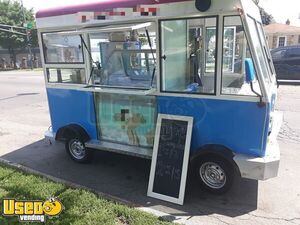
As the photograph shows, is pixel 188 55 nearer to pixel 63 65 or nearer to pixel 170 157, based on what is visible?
pixel 170 157

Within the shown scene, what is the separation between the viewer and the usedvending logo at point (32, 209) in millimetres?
3512

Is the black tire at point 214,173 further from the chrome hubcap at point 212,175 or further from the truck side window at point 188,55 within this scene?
the truck side window at point 188,55

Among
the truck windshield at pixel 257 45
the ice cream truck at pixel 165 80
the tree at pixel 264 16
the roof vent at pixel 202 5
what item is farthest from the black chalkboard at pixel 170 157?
the tree at pixel 264 16

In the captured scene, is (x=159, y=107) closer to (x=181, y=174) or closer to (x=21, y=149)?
(x=181, y=174)

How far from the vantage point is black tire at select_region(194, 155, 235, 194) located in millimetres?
3788

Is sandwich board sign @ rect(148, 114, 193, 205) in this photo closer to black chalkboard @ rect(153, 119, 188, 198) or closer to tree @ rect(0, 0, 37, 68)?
black chalkboard @ rect(153, 119, 188, 198)

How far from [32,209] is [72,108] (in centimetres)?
187

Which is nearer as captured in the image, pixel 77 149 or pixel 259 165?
pixel 259 165

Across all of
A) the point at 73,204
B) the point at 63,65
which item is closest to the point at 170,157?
the point at 73,204


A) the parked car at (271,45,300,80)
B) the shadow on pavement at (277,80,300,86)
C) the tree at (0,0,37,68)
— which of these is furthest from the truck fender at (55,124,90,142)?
the tree at (0,0,37,68)

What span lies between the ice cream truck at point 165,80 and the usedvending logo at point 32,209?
1.32m

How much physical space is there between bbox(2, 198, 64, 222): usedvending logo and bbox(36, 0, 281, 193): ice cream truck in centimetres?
132

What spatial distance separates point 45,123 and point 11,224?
4802 millimetres

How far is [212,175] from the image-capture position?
13.0 feet
